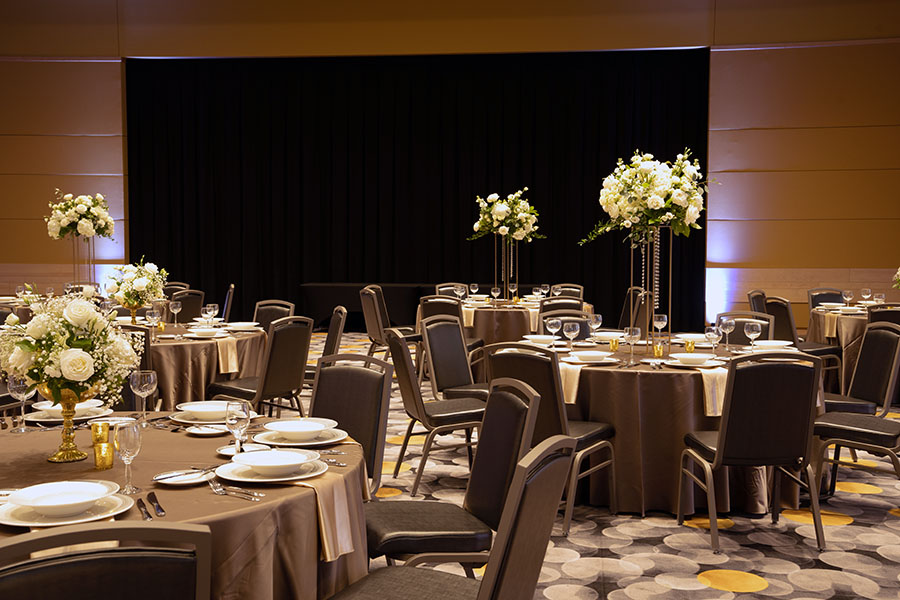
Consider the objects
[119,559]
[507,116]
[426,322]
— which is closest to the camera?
[119,559]

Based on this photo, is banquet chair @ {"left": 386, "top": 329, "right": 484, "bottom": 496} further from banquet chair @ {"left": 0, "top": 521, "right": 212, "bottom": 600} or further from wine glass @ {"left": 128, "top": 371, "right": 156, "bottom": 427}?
banquet chair @ {"left": 0, "top": 521, "right": 212, "bottom": 600}

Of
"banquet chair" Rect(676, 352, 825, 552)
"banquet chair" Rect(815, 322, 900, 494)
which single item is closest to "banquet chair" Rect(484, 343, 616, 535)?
"banquet chair" Rect(676, 352, 825, 552)

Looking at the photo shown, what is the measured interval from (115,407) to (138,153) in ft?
35.3

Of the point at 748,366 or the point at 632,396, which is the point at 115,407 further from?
the point at 748,366

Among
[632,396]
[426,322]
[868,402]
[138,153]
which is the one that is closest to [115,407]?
[426,322]

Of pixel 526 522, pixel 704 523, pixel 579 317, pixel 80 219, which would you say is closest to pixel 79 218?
pixel 80 219

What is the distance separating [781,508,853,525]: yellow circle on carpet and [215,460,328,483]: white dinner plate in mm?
2918

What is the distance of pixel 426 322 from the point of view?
17.1 ft

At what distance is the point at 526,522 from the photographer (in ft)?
5.80

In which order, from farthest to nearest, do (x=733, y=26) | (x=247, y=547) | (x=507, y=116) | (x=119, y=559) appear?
1. (x=507, y=116)
2. (x=733, y=26)
3. (x=247, y=547)
4. (x=119, y=559)

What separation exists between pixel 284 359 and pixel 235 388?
37 cm

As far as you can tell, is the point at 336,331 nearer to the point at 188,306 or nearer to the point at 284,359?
the point at 284,359

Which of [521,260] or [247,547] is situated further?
[521,260]

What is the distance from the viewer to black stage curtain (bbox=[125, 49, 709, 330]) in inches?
525
